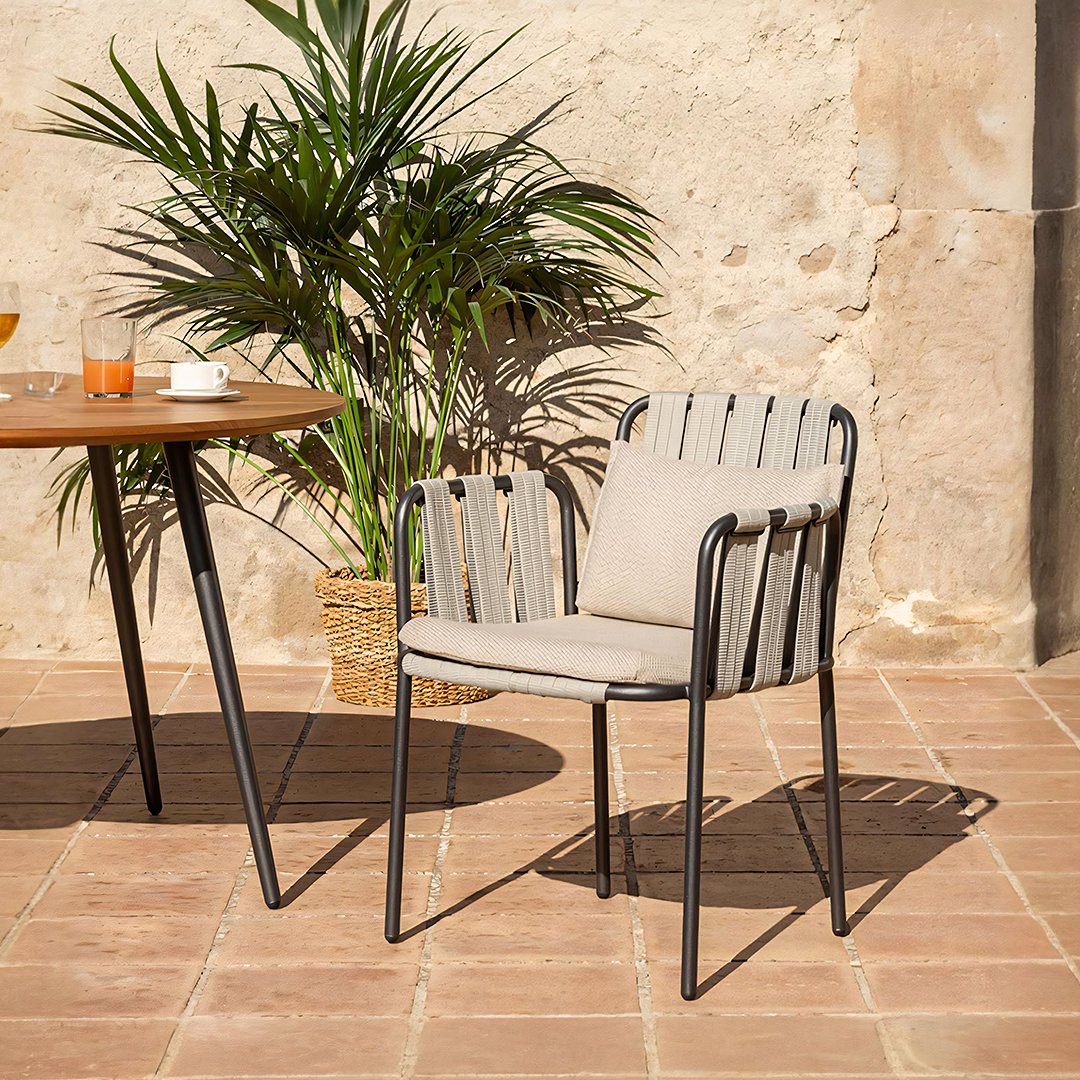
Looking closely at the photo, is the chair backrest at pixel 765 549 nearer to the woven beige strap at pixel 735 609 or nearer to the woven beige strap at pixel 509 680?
the woven beige strap at pixel 735 609

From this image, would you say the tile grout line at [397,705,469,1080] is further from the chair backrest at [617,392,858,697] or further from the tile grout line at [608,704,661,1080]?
the chair backrest at [617,392,858,697]

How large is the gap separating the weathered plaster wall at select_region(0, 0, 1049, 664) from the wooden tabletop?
154 centimetres

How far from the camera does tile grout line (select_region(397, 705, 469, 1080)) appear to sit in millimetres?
1989

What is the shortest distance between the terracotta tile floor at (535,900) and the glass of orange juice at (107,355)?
892 mm

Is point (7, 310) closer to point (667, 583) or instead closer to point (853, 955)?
point (667, 583)

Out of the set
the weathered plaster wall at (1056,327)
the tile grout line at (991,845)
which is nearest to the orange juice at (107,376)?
the tile grout line at (991,845)

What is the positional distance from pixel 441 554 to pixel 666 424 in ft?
1.80

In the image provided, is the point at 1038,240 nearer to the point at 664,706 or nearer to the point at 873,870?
the point at 664,706

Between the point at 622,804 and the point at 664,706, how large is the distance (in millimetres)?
858

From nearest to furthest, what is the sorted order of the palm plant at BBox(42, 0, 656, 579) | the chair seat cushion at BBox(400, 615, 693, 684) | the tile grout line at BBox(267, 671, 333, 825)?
the chair seat cushion at BBox(400, 615, 693, 684) → the tile grout line at BBox(267, 671, 333, 825) → the palm plant at BBox(42, 0, 656, 579)

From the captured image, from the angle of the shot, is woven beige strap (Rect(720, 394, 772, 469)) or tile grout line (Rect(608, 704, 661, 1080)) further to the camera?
woven beige strap (Rect(720, 394, 772, 469))

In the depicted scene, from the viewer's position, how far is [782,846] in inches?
110

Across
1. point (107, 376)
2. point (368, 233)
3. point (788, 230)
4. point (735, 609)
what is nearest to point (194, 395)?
point (107, 376)

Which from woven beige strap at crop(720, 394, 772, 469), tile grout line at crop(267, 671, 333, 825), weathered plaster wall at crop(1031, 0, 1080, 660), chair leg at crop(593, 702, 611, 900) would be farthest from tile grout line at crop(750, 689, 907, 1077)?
weathered plaster wall at crop(1031, 0, 1080, 660)
